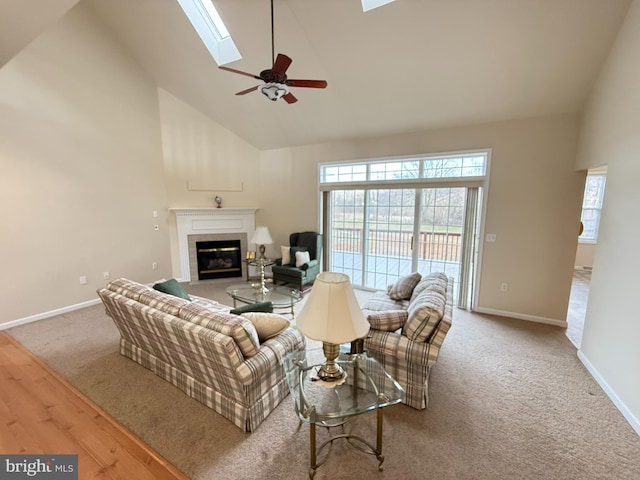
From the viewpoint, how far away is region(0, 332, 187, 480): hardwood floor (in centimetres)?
175

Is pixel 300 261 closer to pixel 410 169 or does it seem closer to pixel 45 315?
pixel 410 169

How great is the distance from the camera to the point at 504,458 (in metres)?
1.83

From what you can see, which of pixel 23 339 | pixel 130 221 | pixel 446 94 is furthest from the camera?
pixel 130 221

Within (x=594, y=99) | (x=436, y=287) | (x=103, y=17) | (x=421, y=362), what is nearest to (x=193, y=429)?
(x=421, y=362)

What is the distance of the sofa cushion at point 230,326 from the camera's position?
1837mm

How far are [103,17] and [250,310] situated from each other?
17.3 ft

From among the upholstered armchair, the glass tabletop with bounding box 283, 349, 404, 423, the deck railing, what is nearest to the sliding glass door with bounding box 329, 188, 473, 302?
the deck railing

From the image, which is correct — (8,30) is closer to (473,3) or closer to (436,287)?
(473,3)

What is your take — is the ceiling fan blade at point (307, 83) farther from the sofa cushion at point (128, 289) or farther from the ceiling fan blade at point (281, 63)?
the sofa cushion at point (128, 289)

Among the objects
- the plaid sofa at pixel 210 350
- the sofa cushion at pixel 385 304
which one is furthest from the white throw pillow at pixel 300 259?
the plaid sofa at pixel 210 350

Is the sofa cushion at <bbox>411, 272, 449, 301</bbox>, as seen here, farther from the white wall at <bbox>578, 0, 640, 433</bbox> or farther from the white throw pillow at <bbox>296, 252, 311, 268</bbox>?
the white throw pillow at <bbox>296, 252, 311, 268</bbox>

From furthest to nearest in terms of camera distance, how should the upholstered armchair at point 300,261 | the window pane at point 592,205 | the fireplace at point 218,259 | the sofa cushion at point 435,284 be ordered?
the window pane at point 592,205
the fireplace at point 218,259
the upholstered armchair at point 300,261
the sofa cushion at point 435,284

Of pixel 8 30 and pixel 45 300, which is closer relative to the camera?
pixel 8 30

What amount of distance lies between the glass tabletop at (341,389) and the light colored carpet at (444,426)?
0.41m
